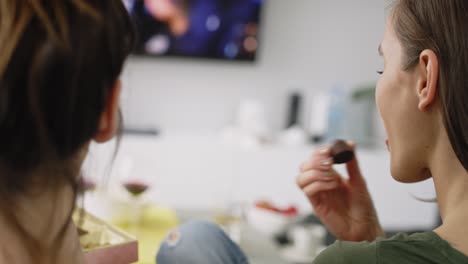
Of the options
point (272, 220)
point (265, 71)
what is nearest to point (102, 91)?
Answer: point (272, 220)

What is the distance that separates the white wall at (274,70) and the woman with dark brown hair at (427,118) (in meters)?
2.11

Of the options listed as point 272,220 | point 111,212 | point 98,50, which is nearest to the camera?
point 98,50

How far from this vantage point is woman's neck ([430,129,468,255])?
73cm

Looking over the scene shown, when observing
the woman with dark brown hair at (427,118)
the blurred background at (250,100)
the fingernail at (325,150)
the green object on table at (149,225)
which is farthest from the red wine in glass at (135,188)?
the blurred background at (250,100)

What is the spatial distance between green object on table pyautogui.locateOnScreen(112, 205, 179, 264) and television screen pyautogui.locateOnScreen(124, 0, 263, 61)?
132cm

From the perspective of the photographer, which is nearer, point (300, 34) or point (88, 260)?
point (88, 260)

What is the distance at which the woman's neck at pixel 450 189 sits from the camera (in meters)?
0.73

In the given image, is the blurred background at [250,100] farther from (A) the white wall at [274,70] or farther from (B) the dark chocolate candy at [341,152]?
(B) the dark chocolate candy at [341,152]

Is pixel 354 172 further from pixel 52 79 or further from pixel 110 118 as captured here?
pixel 52 79

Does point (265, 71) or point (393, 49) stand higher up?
point (393, 49)

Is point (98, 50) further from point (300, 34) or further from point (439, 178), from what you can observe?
point (300, 34)

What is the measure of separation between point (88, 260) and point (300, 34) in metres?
2.28

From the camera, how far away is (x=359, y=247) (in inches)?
28.5

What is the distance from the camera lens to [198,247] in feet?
3.30
